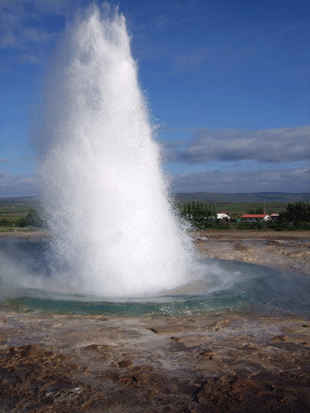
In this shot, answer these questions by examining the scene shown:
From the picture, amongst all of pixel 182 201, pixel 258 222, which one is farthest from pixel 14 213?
pixel 258 222

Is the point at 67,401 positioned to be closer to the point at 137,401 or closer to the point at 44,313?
the point at 137,401

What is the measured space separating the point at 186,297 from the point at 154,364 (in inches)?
163

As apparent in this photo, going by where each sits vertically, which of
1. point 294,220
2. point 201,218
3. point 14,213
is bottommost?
point 294,220

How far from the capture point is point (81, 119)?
34.2 feet

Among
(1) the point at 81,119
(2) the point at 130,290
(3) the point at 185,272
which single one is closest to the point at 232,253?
(3) the point at 185,272

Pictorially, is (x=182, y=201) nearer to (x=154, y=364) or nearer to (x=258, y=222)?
(x=258, y=222)

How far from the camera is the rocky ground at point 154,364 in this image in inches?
146

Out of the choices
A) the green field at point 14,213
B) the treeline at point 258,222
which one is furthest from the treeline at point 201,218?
the green field at point 14,213

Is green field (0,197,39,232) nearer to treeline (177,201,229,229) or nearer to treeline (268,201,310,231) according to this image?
treeline (177,201,229,229)

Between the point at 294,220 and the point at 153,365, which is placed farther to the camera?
the point at 294,220

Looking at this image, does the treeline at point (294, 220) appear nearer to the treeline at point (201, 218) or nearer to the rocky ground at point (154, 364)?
the treeline at point (201, 218)

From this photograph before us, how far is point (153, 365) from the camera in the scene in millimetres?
4578

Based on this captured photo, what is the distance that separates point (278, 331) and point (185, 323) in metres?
1.55

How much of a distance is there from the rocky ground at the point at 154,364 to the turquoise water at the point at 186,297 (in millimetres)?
682
